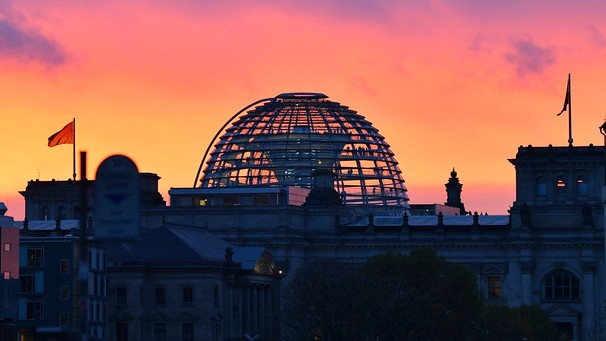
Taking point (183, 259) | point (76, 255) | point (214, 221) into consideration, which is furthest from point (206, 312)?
point (214, 221)

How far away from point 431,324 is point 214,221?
61.4 meters

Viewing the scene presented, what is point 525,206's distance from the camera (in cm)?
19188

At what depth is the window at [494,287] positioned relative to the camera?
193875mm

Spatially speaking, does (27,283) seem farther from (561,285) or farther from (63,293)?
(561,285)

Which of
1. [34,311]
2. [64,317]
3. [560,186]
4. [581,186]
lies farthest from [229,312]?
[581,186]

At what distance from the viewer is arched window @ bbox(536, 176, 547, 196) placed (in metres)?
195

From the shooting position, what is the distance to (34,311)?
13538cm

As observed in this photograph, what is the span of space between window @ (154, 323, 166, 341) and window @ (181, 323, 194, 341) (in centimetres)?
133

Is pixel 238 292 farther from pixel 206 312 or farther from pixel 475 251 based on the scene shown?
pixel 475 251

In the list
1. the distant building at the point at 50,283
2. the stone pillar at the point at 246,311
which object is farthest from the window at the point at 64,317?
the stone pillar at the point at 246,311

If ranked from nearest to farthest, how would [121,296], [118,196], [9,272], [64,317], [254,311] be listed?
[118,196], [9,272], [64,317], [121,296], [254,311]

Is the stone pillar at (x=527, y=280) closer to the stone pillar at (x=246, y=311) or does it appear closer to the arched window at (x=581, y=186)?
the arched window at (x=581, y=186)

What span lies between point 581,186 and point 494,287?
12.0 meters

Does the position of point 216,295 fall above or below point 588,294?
above
